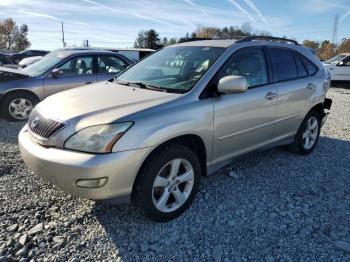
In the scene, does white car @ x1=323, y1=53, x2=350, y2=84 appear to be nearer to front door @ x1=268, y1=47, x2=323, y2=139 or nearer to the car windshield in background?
front door @ x1=268, y1=47, x2=323, y2=139

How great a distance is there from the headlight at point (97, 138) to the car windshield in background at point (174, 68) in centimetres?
92

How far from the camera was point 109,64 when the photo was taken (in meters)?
8.05

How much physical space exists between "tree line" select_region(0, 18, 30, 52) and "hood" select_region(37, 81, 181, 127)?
298 feet

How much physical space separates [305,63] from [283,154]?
141cm

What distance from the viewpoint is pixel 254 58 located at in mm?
4250

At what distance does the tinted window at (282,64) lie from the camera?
4.49 m

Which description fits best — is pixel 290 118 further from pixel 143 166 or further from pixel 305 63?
pixel 143 166

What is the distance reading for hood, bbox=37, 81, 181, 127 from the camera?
3014 mm

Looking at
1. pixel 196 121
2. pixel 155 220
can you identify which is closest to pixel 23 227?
pixel 155 220

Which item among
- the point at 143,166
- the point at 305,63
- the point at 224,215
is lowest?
the point at 224,215

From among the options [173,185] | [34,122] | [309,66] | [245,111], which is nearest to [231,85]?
[245,111]

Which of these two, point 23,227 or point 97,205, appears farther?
point 97,205

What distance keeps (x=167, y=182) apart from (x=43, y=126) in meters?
1.27

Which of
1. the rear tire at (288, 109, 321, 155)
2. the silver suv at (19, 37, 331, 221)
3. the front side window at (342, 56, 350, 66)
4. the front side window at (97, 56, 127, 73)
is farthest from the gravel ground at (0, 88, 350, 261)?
the front side window at (342, 56, 350, 66)
